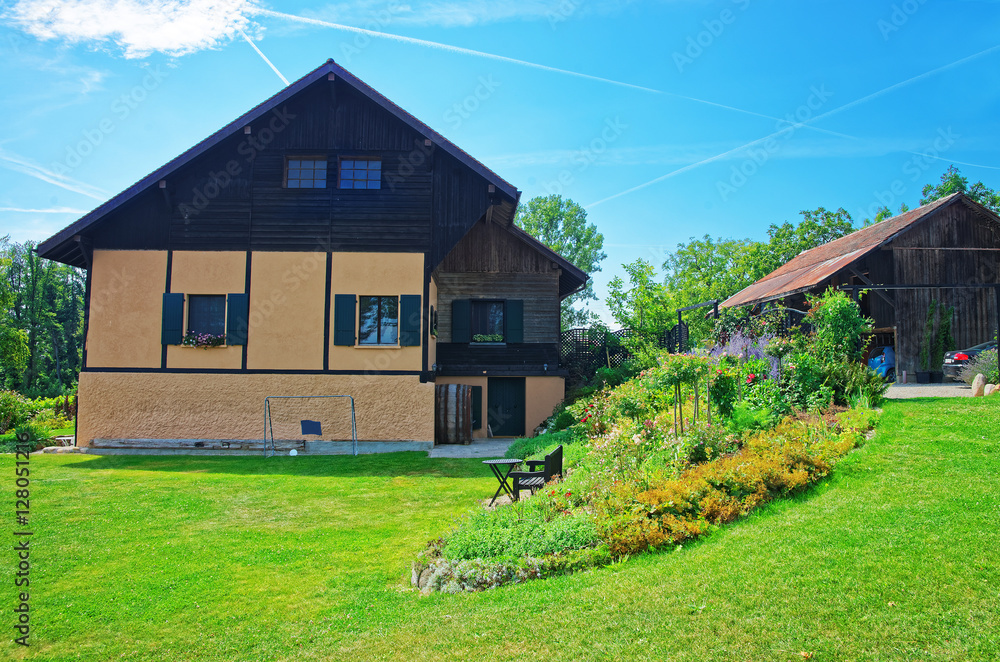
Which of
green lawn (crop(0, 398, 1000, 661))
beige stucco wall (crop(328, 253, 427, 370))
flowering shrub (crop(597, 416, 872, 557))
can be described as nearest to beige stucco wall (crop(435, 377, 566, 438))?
beige stucco wall (crop(328, 253, 427, 370))

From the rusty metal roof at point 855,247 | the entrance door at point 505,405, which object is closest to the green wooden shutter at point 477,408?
the entrance door at point 505,405

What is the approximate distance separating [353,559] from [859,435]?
603 centimetres

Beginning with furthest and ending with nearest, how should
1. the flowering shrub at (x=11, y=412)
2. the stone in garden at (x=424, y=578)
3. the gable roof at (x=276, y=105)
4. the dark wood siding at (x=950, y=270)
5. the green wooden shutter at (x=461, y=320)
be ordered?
the green wooden shutter at (x=461, y=320), the dark wood siding at (x=950, y=270), the flowering shrub at (x=11, y=412), the gable roof at (x=276, y=105), the stone in garden at (x=424, y=578)

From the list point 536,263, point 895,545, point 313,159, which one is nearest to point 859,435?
point 895,545

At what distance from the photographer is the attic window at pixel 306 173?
48.2ft

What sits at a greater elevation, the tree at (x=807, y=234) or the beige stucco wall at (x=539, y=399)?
the tree at (x=807, y=234)

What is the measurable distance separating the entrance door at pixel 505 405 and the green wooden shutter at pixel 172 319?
8.00 meters

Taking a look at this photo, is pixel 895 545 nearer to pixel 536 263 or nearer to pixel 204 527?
pixel 204 527

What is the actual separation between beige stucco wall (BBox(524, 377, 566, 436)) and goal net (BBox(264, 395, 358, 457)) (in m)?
5.19

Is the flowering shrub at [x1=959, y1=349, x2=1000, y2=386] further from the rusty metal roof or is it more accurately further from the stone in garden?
the stone in garden

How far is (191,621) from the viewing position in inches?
178

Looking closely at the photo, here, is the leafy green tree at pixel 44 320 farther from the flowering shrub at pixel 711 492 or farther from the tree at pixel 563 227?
the flowering shrub at pixel 711 492

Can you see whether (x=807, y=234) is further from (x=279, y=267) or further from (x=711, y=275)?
(x=279, y=267)

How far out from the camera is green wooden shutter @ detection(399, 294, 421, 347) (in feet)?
46.4
